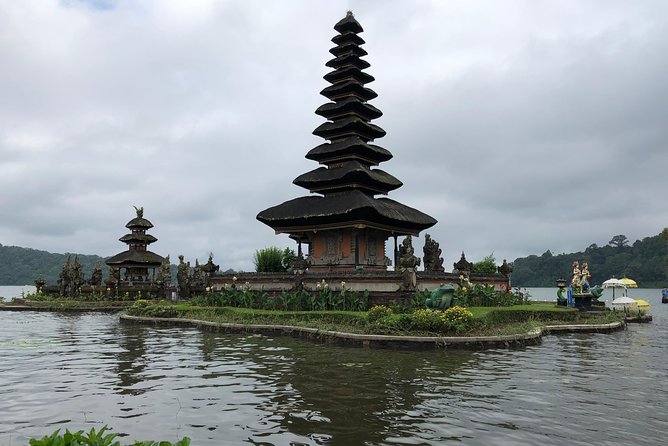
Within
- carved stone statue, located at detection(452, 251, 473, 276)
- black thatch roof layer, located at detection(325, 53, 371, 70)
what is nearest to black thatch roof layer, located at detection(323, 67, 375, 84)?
black thatch roof layer, located at detection(325, 53, 371, 70)

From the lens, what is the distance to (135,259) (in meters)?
50.9

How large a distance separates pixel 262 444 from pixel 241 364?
7.13 m

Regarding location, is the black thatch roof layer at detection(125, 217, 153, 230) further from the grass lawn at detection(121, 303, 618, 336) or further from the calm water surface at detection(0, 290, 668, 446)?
the calm water surface at detection(0, 290, 668, 446)

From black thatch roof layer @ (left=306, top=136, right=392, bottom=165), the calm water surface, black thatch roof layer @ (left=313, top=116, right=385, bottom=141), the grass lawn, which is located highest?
black thatch roof layer @ (left=313, top=116, right=385, bottom=141)

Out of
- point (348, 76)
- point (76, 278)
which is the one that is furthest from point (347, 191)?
point (76, 278)

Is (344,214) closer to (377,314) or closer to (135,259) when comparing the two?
(377,314)

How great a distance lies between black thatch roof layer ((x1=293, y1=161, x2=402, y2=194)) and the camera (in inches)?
1272

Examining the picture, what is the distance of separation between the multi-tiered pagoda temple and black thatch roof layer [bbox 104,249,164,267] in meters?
22.6

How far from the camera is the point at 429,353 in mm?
15750

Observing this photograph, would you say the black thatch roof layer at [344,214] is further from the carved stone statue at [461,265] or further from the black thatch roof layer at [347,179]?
the carved stone statue at [461,265]

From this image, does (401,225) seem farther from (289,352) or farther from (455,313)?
(289,352)

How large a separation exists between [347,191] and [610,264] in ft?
456

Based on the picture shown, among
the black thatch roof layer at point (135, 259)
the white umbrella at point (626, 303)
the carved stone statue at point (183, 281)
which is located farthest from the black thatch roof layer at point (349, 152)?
the black thatch roof layer at point (135, 259)

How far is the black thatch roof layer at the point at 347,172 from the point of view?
3056 centimetres
